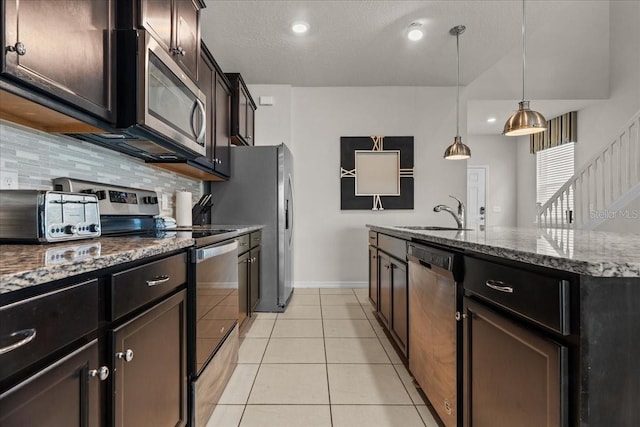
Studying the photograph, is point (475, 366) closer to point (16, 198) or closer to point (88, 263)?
point (88, 263)

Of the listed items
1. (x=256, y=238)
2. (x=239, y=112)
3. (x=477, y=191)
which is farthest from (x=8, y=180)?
(x=477, y=191)

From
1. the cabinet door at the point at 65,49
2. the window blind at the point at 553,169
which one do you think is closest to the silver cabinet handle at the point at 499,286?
the cabinet door at the point at 65,49

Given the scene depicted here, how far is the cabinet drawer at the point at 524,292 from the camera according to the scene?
753 mm

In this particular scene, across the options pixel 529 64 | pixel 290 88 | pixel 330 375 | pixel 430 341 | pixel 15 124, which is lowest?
pixel 330 375

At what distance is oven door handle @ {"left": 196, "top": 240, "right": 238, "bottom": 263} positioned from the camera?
1466 mm

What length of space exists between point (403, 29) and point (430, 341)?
9.30ft

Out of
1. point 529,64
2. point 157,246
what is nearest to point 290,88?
point 529,64

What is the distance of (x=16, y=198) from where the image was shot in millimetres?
1044

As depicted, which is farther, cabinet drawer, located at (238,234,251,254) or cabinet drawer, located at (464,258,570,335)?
cabinet drawer, located at (238,234,251,254)

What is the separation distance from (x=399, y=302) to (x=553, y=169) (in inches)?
223

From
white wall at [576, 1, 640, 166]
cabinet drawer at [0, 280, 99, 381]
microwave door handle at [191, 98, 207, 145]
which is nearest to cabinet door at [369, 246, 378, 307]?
microwave door handle at [191, 98, 207, 145]

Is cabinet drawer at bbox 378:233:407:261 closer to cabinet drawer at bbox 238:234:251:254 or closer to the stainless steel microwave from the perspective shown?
cabinet drawer at bbox 238:234:251:254

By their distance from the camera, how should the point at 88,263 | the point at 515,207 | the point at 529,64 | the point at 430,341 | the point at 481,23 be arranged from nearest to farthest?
the point at 88,263
the point at 430,341
the point at 481,23
the point at 529,64
the point at 515,207

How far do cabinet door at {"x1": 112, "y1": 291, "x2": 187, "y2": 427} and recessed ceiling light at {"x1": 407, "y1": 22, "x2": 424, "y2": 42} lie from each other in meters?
3.06
